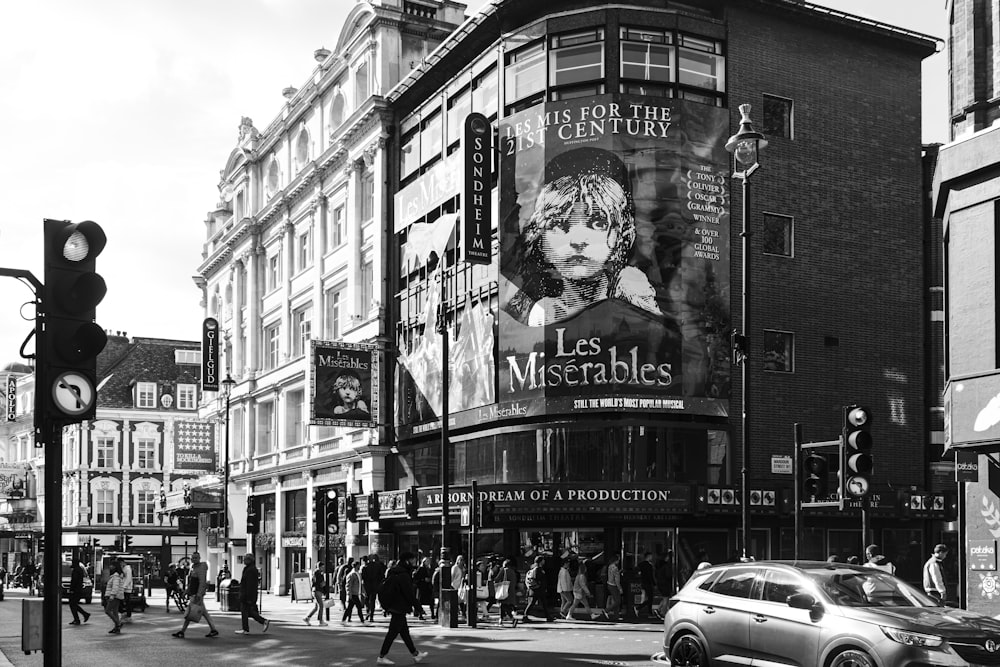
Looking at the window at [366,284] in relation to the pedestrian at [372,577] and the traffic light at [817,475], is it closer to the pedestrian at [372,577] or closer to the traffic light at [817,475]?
the pedestrian at [372,577]

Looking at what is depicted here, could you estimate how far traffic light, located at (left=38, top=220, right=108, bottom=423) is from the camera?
25.1 ft

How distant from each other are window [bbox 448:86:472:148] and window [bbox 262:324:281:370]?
20418 millimetres

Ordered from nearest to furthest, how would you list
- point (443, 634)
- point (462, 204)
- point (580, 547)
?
point (443, 634), point (580, 547), point (462, 204)

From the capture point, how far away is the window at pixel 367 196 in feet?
152

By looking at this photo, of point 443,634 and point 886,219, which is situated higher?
point 886,219

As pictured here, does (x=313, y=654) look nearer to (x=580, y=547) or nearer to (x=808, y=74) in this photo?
(x=580, y=547)

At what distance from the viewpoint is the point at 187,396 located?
9431cm

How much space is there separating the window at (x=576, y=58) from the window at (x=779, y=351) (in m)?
9.09

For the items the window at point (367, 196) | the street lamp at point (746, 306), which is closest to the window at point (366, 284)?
the window at point (367, 196)

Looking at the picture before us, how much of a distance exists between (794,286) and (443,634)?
54.0ft

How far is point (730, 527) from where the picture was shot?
34469 mm

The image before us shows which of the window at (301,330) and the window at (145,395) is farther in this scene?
the window at (145,395)

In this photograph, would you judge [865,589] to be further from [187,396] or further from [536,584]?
[187,396]

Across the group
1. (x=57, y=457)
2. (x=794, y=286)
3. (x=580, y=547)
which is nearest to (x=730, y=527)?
(x=580, y=547)
